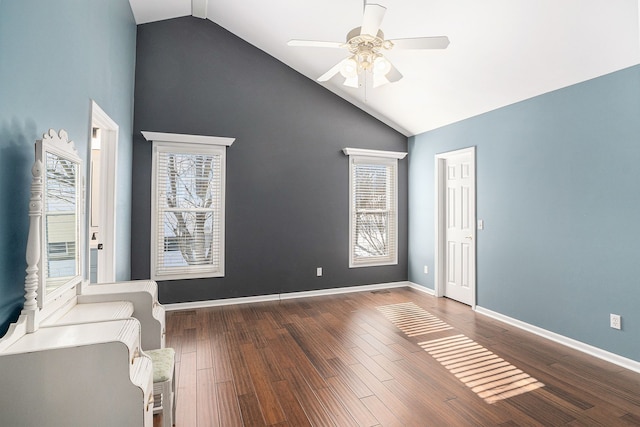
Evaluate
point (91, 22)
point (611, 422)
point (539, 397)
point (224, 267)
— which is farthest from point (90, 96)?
point (611, 422)

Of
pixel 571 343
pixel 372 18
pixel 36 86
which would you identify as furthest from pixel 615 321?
pixel 36 86

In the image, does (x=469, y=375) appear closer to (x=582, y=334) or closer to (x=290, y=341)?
(x=582, y=334)

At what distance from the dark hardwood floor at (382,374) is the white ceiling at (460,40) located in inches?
105

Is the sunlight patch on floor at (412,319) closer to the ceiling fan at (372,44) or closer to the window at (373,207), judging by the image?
the window at (373,207)

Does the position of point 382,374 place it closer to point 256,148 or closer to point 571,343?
point 571,343

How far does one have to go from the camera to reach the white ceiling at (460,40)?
2627mm

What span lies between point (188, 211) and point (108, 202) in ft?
3.91

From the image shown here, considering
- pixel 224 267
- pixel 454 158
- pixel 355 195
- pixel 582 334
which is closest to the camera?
pixel 582 334

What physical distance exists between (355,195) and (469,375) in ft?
10.4

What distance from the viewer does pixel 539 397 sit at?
Result: 232 cm

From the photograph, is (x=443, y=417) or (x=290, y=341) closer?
(x=443, y=417)

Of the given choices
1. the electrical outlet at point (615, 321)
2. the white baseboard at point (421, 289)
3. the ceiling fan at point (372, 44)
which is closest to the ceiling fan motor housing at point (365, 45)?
the ceiling fan at point (372, 44)

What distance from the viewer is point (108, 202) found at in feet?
10.4

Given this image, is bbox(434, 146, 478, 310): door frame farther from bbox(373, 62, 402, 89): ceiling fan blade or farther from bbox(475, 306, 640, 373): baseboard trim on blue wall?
bbox(373, 62, 402, 89): ceiling fan blade
